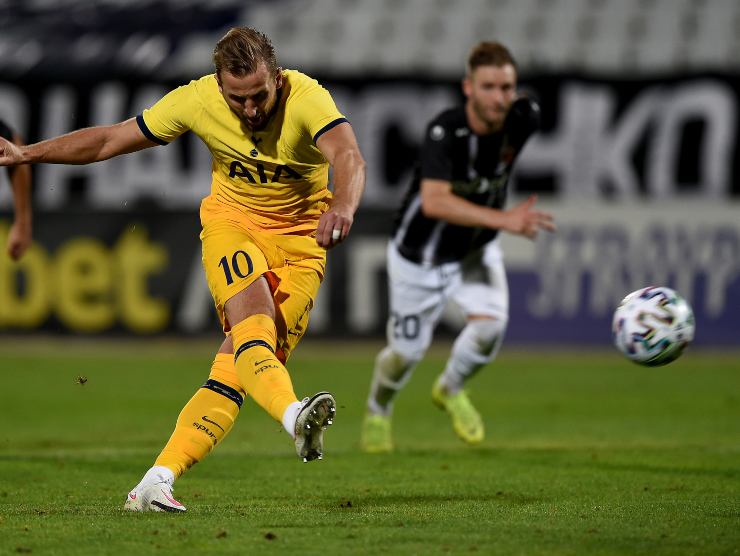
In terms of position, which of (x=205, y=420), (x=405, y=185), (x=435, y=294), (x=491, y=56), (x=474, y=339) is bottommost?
(x=205, y=420)

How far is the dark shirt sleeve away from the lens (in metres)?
8.38

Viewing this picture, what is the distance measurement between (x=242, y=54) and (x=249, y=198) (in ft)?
3.04

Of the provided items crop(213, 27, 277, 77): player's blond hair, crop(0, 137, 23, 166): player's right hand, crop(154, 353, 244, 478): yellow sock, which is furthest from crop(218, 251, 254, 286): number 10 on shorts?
crop(0, 137, 23, 166): player's right hand

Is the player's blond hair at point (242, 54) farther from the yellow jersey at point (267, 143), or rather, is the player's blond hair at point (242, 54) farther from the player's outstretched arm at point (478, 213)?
the player's outstretched arm at point (478, 213)

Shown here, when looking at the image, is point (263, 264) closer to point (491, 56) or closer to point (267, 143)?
point (267, 143)

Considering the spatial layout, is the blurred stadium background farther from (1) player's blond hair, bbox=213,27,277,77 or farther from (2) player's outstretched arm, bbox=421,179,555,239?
(1) player's blond hair, bbox=213,27,277,77

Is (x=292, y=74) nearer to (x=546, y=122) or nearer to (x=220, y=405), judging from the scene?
(x=220, y=405)

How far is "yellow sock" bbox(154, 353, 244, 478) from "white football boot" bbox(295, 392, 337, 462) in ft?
2.44

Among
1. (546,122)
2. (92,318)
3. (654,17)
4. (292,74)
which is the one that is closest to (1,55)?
(92,318)

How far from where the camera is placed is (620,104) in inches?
675

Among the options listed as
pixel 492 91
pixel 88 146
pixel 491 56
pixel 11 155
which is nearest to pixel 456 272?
pixel 492 91

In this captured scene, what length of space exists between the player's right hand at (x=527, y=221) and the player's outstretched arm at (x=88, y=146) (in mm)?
1727

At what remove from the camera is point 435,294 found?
364 inches

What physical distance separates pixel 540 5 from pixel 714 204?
4.54 meters
